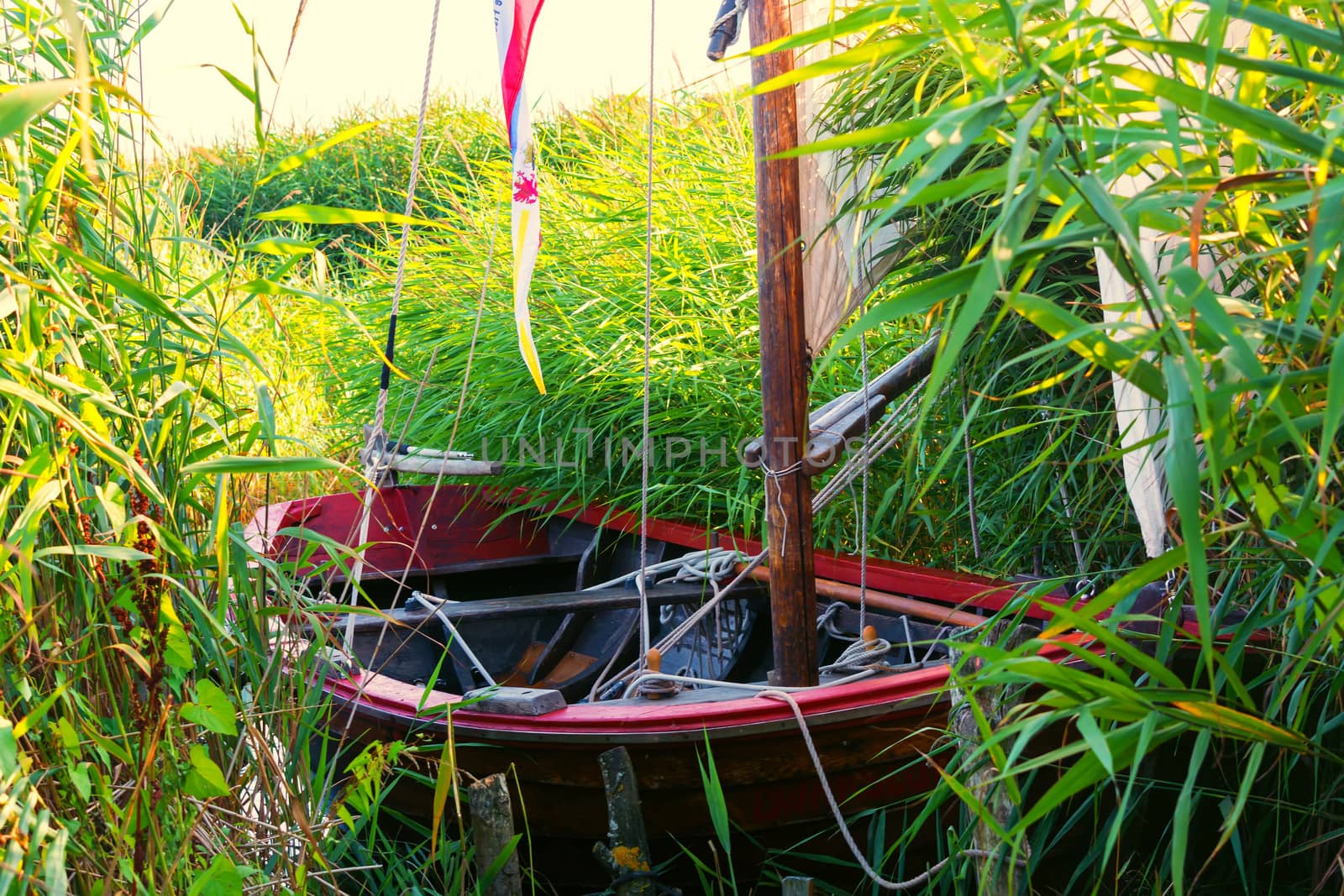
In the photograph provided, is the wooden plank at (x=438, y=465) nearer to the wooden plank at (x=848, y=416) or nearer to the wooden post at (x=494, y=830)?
the wooden plank at (x=848, y=416)

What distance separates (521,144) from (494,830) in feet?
5.08

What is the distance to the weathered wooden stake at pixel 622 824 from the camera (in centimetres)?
221

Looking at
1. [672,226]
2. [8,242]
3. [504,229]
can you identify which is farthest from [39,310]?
[504,229]

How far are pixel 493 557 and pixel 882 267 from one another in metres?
1.82

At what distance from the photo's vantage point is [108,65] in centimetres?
158

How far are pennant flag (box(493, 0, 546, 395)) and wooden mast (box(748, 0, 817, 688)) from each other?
0.55 meters

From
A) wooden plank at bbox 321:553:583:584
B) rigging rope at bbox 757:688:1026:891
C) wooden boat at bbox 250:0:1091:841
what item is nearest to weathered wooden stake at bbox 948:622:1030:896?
wooden boat at bbox 250:0:1091:841

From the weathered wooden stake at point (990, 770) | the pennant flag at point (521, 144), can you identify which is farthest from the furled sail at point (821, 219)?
the weathered wooden stake at point (990, 770)

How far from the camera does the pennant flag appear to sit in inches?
102

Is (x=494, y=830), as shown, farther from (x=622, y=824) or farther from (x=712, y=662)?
(x=712, y=662)

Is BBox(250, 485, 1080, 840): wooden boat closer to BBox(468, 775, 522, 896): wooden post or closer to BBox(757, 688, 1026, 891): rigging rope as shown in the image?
BBox(757, 688, 1026, 891): rigging rope

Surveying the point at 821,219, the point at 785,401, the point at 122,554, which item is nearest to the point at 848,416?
the point at 785,401

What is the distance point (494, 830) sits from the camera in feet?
6.83

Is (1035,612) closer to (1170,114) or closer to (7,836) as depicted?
(1170,114)
